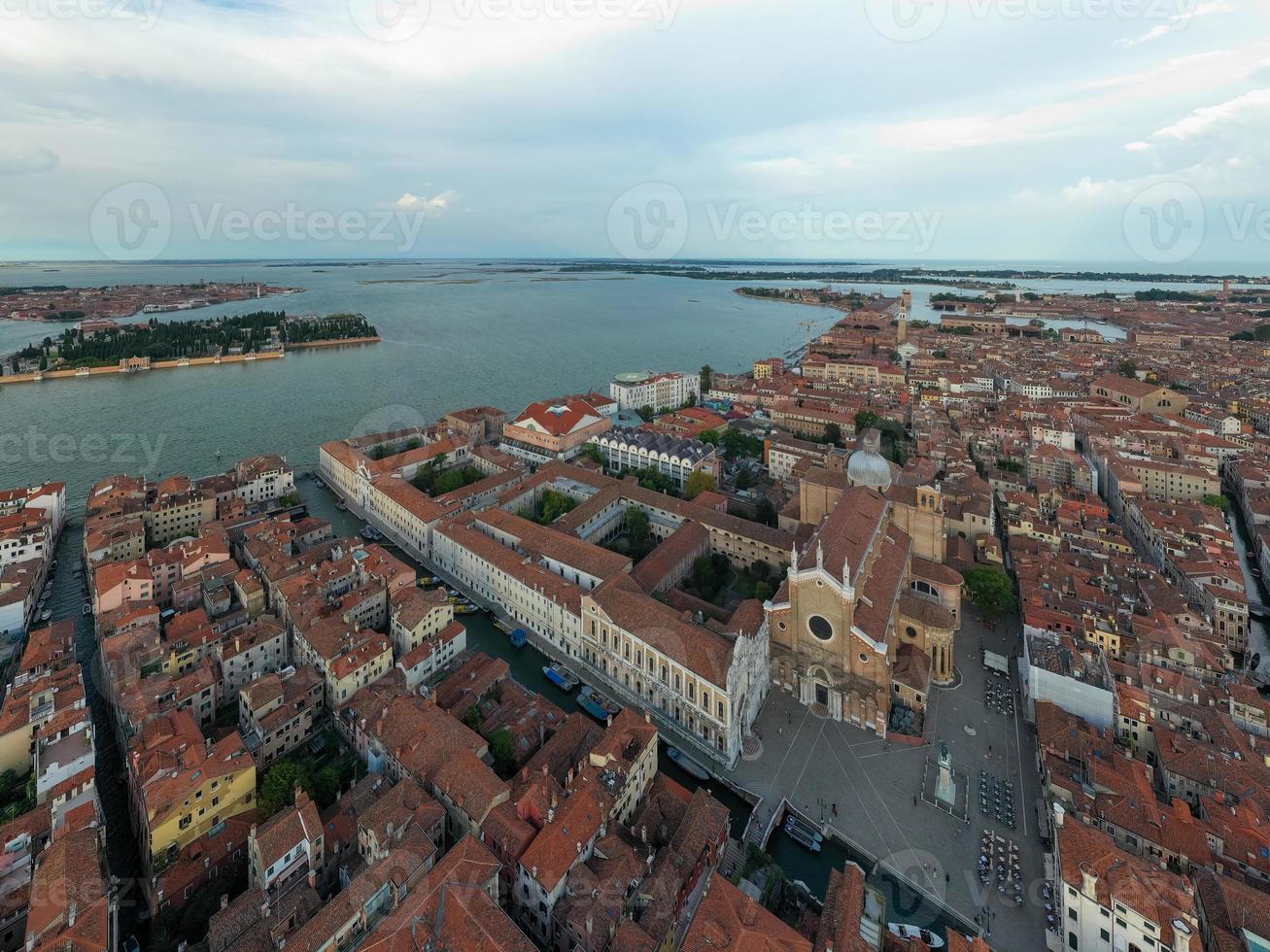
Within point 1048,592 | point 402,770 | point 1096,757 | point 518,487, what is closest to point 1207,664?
point 1048,592

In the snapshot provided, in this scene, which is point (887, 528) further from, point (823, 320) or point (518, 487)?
point (823, 320)

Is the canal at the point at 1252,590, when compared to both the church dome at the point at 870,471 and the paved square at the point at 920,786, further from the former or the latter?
the church dome at the point at 870,471

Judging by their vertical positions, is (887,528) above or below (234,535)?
above

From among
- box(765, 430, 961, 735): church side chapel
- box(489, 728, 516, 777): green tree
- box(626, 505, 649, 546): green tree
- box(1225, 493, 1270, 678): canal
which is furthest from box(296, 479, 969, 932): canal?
box(1225, 493, 1270, 678): canal

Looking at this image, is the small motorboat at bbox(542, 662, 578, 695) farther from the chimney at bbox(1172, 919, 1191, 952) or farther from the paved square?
the chimney at bbox(1172, 919, 1191, 952)

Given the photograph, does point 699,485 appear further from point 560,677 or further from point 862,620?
point 862,620
